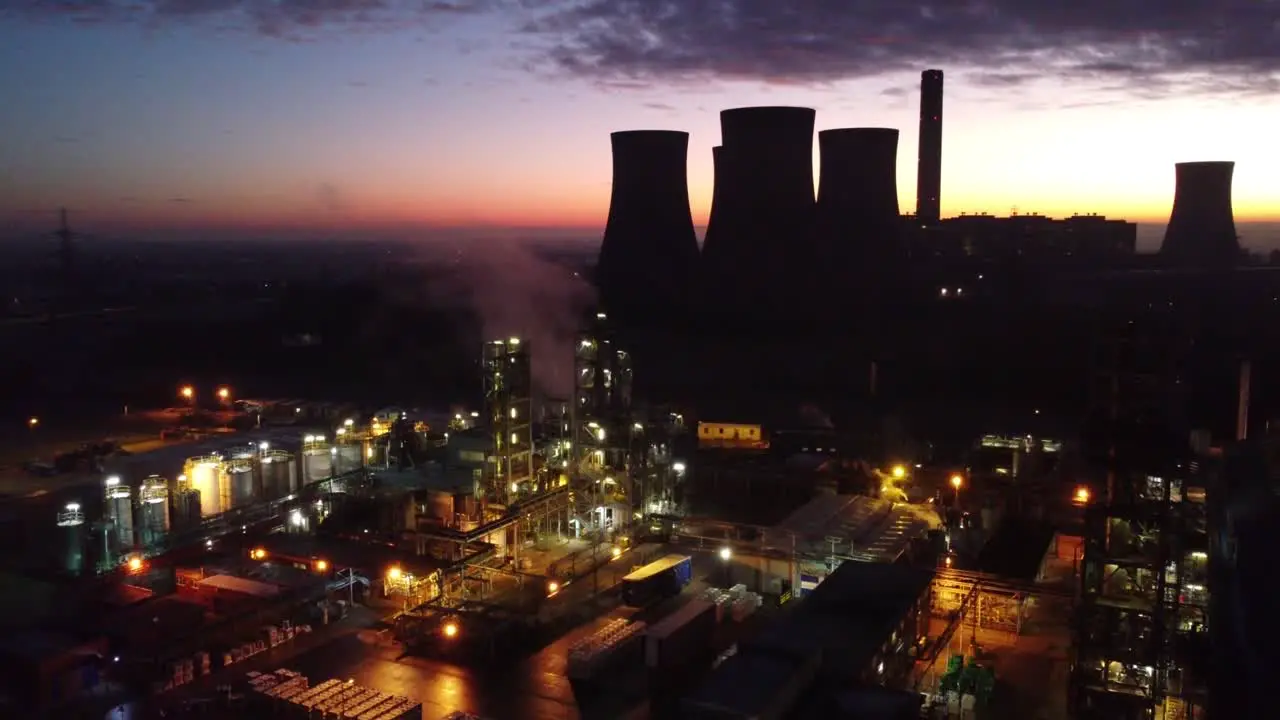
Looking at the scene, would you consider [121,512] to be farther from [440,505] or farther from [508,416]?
[508,416]

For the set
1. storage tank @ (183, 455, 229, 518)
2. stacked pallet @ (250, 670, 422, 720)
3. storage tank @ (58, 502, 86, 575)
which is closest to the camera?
stacked pallet @ (250, 670, 422, 720)

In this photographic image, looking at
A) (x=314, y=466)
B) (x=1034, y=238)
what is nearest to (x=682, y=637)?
(x=314, y=466)

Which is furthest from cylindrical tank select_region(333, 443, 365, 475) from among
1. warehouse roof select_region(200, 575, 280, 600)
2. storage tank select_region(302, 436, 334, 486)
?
warehouse roof select_region(200, 575, 280, 600)

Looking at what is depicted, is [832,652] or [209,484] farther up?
[832,652]

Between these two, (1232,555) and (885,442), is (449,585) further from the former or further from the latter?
(885,442)

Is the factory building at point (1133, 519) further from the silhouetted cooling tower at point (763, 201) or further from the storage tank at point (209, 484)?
the silhouetted cooling tower at point (763, 201)

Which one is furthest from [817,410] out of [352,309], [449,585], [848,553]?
[352,309]

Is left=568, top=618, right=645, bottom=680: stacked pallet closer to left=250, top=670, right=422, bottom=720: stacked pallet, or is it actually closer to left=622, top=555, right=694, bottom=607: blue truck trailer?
left=622, top=555, right=694, bottom=607: blue truck trailer
